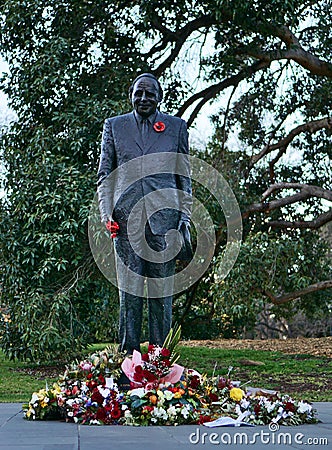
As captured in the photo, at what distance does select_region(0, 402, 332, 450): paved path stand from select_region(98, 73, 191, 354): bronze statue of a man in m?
0.99

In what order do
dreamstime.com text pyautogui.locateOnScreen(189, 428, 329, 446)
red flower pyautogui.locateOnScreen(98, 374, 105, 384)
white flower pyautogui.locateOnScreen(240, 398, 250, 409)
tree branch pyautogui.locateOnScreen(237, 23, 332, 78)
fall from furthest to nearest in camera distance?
tree branch pyautogui.locateOnScreen(237, 23, 332, 78) → red flower pyautogui.locateOnScreen(98, 374, 105, 384) → white flower pyautogui.locateOnScreen(240, 398, 250, 409) → dreamstime.com text pyautogui.locateOnScreen(189, 428, 329, 446)

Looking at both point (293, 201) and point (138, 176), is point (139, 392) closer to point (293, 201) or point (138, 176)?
point (138, 176)

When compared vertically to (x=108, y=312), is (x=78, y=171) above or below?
above

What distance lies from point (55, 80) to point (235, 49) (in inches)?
105

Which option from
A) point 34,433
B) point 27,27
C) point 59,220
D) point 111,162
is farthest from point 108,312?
point 34,433

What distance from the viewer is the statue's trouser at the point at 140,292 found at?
4.92 meters

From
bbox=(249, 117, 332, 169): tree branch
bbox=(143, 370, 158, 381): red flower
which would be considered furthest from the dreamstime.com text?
bbox=(249, 117, 332, 169): tree branch

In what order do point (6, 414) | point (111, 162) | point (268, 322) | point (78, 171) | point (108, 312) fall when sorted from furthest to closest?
point (268, 322), point (108, 312), point (78, 171), point (111, 162), point (6, 414)

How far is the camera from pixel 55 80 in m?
8.60

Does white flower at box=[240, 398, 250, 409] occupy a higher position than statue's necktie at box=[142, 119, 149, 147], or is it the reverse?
statue's necktie at box=[142, 119, 149, 147]

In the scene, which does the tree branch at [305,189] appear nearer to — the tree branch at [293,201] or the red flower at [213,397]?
the tree branch at [293,201]

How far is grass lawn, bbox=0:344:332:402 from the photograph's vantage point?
8.39 meters

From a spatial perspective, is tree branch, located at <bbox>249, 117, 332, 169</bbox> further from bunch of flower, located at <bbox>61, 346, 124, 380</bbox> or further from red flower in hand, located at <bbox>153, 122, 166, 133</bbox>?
bunch of flower, located at <bbox>61, 346, 124, 380</bbox>

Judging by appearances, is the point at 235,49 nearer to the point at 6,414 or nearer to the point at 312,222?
the point at 312,222
